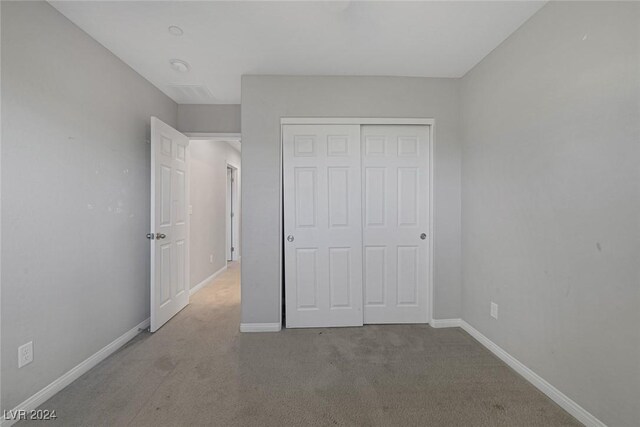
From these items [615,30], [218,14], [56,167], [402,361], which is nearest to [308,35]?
[218,14]

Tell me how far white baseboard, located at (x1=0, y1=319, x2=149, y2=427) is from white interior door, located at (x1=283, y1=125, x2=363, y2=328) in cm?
140

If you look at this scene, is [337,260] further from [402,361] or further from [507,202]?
[507,202]

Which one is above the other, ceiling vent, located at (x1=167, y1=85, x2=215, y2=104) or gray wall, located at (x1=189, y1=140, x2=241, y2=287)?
ceiling vent, located at (x1=167, y1=85, x2=215, y2=104)

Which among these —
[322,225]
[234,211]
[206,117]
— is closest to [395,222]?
[322,225]

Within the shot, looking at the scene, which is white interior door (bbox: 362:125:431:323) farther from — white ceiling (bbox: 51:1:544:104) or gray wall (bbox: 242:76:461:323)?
white ceiling (bbox: 51:1:544:104)

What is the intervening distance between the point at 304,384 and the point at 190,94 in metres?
3.03

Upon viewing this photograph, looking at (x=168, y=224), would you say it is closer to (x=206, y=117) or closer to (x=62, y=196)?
(x=62, y=196)

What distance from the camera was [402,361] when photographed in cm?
201

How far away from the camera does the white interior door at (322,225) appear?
256cm

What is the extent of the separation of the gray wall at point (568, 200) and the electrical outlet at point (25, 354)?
3.09m

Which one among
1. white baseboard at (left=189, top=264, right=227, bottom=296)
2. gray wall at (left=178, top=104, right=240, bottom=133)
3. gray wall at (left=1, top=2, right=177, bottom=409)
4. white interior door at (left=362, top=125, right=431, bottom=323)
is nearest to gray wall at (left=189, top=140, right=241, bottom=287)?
white baseboard at (left=189, top=264, right=227, bottom=296)

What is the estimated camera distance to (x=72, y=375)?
177 centimetres

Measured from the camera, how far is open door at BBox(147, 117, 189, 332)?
2.43 m

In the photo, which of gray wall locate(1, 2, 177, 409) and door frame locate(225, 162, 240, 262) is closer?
gray wall locate(1, 2, 177, 409)
